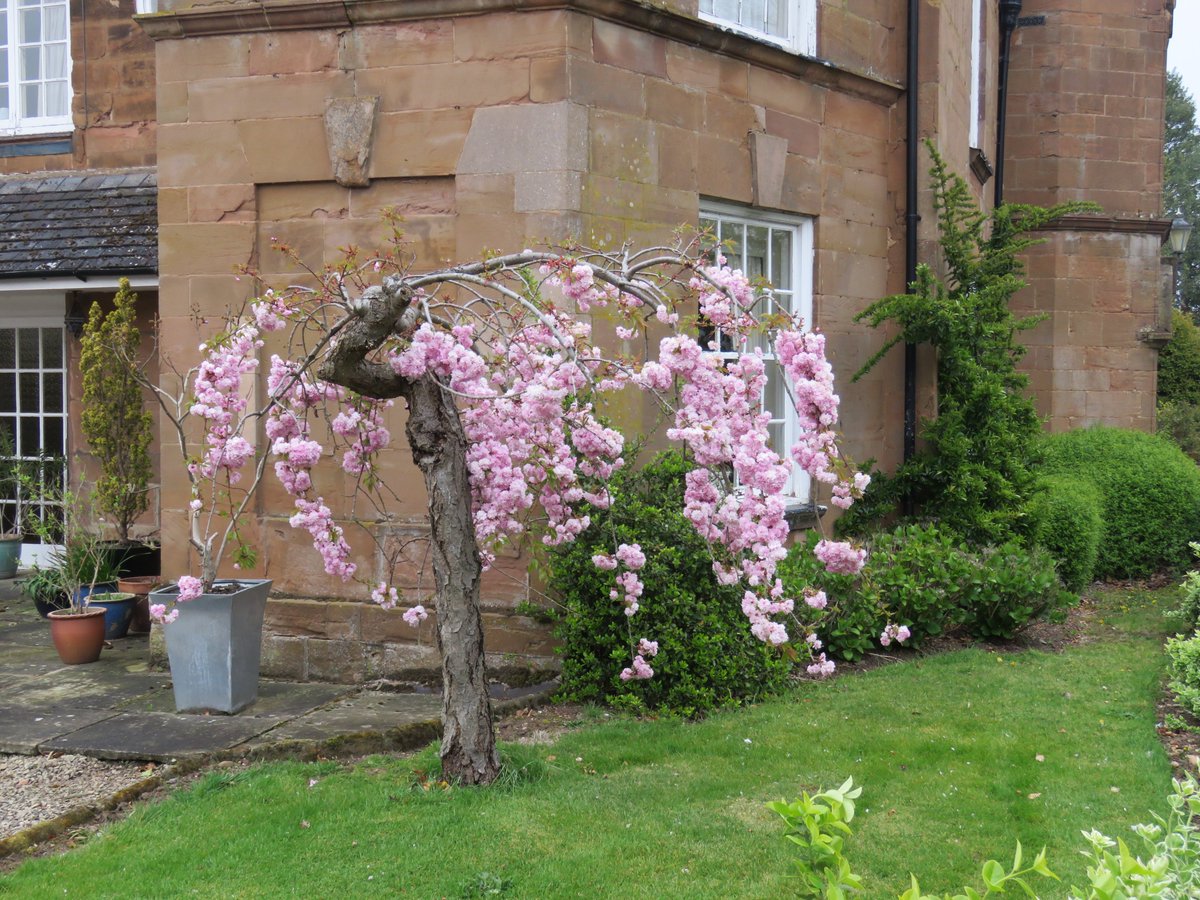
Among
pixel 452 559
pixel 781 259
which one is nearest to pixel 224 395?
pixel 452 559

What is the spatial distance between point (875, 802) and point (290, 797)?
2627 mm

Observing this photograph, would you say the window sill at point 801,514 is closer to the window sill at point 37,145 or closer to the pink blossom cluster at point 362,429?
the pink blossom cluster at point 362,429

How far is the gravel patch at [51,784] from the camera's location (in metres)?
5.20

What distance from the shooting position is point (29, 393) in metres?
12.0

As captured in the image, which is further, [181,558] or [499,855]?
[181,558]

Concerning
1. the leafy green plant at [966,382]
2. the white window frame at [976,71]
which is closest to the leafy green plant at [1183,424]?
the white window frame at [976,71]

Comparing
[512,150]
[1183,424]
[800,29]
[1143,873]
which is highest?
[800,29]

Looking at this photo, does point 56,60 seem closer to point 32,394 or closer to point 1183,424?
point 32,394

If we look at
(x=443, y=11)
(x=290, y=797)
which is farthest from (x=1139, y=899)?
(x=443, y=11)

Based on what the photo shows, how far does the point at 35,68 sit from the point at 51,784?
8642 millimetres

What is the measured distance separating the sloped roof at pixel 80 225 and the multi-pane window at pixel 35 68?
73 cm

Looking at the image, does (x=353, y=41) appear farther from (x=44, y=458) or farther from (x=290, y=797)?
(x=44, y=458)

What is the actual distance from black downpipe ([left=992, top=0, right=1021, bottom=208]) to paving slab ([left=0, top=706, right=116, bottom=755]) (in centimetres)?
1235

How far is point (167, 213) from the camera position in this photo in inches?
308
